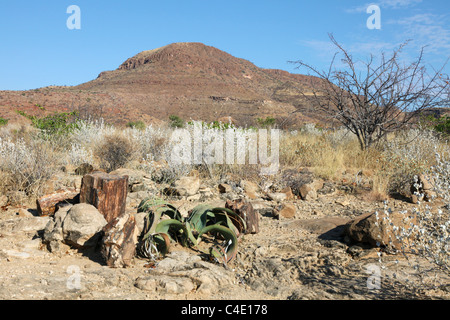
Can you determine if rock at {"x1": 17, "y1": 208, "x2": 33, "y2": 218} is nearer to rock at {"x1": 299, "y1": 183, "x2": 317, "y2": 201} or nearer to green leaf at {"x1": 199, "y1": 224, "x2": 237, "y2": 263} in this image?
green leaf at {"x1": 199, "y1": 224, "x2": 237, "y2": 263}

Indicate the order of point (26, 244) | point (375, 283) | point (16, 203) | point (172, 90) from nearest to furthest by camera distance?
point (375, 283) < point (26, 244) < point (16, 203) < point (172, 90)

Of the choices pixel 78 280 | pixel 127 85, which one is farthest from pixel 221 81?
pixel 78 280

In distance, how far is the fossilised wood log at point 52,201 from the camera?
4.57 m

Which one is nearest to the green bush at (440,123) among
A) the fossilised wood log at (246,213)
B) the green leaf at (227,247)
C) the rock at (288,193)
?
the rock at (288,193)

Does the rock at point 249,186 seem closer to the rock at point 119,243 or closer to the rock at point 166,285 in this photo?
the rock at point 119,243

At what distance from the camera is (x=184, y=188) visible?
575 centimetres

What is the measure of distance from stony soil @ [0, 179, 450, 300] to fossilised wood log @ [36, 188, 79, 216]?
36cm

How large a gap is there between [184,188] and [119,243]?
8.17ft

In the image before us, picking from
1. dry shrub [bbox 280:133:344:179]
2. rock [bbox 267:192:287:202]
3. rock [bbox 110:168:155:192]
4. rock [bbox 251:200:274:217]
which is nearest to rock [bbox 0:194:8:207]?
rock [bbox 110:168:155:192]

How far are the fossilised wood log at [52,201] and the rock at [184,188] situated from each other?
1533 millimetres

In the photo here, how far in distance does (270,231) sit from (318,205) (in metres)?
1.40

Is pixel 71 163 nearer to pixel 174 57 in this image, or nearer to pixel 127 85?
pixel 127 85

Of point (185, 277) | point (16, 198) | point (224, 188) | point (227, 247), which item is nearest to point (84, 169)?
point (16, 198)
